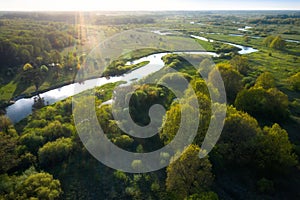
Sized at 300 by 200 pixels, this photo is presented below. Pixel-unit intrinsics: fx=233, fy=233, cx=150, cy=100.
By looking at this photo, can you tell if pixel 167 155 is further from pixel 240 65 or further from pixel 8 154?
pixel 240 65

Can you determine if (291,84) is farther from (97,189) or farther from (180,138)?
(97,189)

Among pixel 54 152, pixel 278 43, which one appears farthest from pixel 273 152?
pixel 278 43

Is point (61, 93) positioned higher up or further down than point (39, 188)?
further down

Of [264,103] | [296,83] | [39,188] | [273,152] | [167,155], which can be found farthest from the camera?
[296,83]

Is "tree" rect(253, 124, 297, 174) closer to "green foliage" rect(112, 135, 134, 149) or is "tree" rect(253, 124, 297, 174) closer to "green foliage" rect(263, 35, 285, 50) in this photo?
"green foliage" rect(112, 135, 134, 149)

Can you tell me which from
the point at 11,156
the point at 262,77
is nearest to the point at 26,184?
the point at 11,156

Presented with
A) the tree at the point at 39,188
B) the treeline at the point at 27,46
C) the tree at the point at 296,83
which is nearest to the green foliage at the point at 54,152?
the tree at the point at 39,188

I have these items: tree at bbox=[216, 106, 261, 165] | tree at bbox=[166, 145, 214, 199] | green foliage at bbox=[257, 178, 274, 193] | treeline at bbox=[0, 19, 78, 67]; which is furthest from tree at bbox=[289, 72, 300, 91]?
treeline at bbox=[0, 19, 78, 67]
